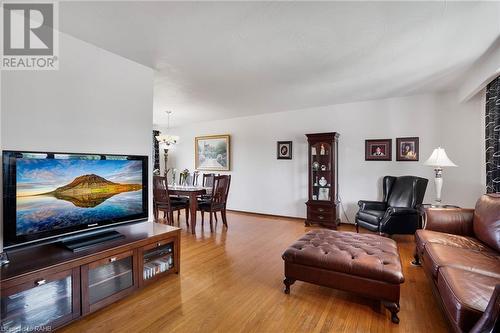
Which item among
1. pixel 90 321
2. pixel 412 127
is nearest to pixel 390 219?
pixel 412 127

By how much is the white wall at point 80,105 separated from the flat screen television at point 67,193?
1.00 feet

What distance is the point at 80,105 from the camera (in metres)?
2.30

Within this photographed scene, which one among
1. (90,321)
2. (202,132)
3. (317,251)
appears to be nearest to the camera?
(90,321)

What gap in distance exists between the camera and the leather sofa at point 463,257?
138cm

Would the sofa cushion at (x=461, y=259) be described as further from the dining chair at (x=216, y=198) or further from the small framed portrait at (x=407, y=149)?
the dining chair at (x=216, y=198)

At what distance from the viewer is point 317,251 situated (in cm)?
218

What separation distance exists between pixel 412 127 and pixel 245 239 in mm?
3460

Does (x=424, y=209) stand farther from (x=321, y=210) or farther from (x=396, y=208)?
(x=321, y=210)

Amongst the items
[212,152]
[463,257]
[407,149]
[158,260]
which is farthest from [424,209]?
[212,152]

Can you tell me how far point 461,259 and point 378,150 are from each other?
2833 mm

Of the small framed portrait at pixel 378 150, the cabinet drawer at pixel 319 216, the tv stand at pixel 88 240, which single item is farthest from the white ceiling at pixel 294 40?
the cabinet drawer at pixel 319 216

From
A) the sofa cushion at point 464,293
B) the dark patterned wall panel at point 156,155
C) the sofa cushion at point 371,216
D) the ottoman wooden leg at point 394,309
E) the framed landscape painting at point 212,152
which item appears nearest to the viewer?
the sofa cushion at point 464,293

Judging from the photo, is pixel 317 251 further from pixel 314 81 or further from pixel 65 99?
pixel 65 99

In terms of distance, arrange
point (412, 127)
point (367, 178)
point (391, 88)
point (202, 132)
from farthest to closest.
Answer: point (202, 132), point (367, 178), point (412, 127), point (391, 88)
